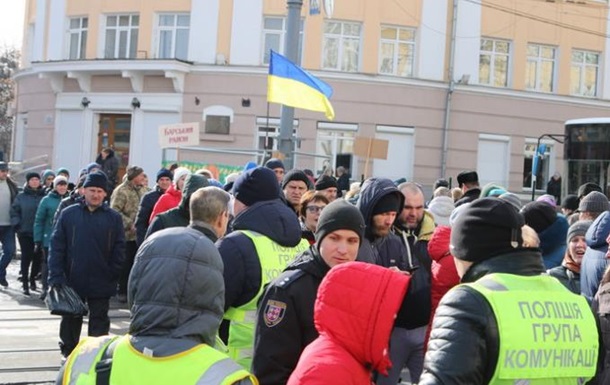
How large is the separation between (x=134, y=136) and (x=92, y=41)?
342 centimetres

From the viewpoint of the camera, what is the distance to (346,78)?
2614 cm

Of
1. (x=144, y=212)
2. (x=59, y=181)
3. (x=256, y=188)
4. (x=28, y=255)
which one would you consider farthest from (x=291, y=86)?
(x=256, y=188)

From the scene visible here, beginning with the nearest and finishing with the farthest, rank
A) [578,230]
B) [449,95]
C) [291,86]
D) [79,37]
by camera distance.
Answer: [578,230], [291,86], [449,95], [79,37]

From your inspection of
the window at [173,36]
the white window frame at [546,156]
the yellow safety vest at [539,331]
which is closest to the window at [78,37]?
the window at [173,36]

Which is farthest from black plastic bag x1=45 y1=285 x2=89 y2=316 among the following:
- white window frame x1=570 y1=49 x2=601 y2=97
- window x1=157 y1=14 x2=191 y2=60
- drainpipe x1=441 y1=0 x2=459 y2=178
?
white window frame x1=570 y1=49 x2=601 y2=97

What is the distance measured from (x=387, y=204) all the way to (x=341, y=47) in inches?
831

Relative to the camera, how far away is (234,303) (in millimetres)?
4883

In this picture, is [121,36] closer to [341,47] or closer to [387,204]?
[341,47]

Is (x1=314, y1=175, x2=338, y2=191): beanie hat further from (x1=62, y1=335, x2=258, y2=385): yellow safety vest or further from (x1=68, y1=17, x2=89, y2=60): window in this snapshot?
(x1=68, y1=17, x2=89, y2=60): window

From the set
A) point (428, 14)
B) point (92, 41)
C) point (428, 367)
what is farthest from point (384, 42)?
point (428, 367)

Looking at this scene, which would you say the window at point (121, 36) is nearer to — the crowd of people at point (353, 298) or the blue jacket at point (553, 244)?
the crowd of people at point (353, 298)

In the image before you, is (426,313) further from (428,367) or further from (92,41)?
(92,41)

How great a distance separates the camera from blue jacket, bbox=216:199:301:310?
485cm

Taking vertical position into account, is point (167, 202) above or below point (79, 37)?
below
